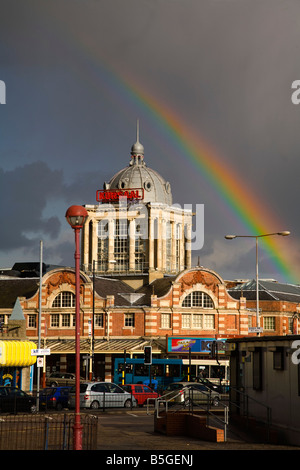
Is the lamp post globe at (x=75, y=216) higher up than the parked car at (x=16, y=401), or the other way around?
the lamp post globe at (x=75, y=216)

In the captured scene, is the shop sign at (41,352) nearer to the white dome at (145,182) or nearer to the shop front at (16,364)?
the shop front at (16,364)

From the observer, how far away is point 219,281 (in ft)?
278

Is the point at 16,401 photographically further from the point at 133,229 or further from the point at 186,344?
the point at 133,229

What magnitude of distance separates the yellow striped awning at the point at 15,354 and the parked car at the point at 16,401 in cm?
548

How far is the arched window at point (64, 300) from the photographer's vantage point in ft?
278

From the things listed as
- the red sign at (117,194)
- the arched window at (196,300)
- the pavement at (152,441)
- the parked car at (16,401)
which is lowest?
the pavement at (152,441)

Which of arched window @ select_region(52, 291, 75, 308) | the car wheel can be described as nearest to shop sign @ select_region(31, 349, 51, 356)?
the car wheel

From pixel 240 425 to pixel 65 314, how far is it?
181ft

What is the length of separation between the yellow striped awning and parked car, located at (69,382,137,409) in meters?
4.56

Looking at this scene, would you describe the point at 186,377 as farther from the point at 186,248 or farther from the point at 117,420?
the point at 186,248

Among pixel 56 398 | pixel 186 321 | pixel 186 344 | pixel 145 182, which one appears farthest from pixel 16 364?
pixel 145 182

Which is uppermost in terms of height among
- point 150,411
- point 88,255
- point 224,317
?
point 88,255

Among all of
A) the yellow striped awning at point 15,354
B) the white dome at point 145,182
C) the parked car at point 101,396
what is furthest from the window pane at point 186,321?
the parked car at point 101,396
